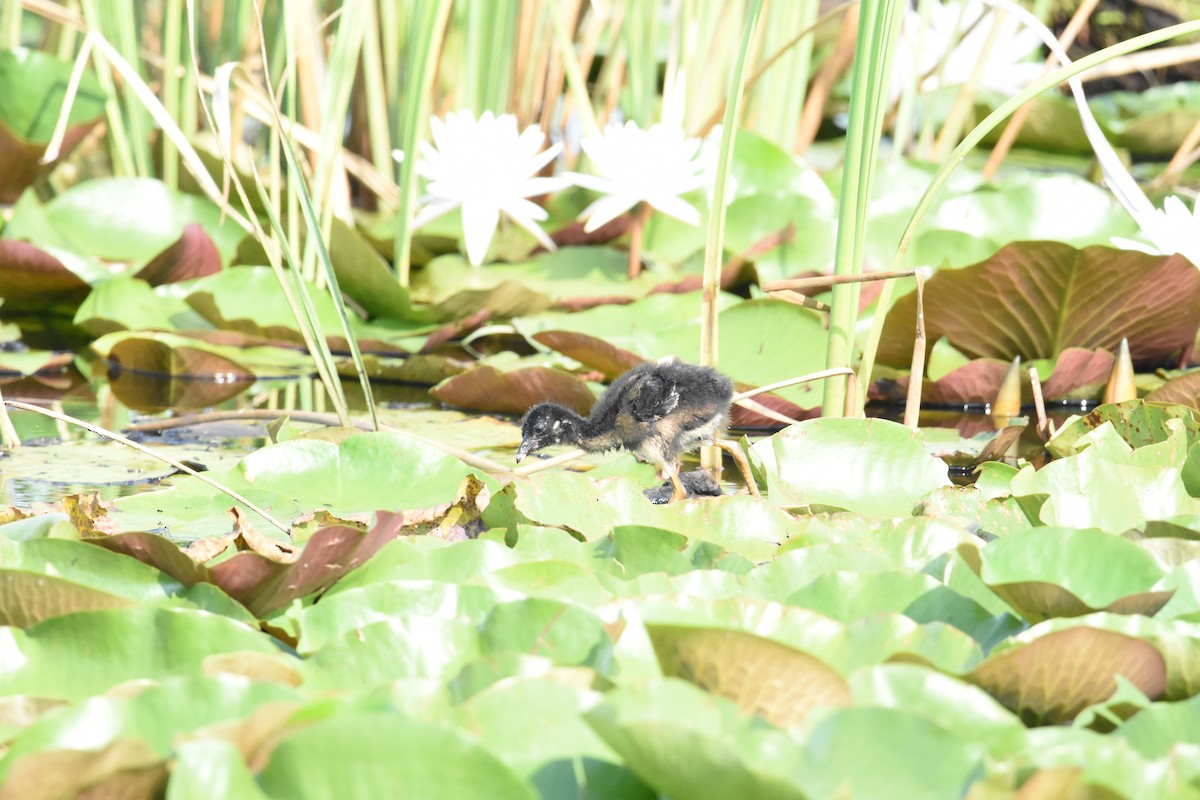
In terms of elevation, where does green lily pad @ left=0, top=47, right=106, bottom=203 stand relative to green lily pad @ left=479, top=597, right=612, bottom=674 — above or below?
above

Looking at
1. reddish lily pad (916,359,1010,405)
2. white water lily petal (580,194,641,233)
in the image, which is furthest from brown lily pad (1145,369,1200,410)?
white water lily petal (580,194,641,233)

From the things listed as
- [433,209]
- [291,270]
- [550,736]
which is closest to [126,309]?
[433,209]

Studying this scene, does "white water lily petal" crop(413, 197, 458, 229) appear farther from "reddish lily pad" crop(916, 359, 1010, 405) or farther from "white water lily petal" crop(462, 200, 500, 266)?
"reddish lily pad" crop(916, 359, 1010, 405)

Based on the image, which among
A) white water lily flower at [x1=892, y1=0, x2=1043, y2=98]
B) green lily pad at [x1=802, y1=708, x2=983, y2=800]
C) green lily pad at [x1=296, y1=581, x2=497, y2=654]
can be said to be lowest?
green lily pad at [x1=296, y1=581, x2=497, y2=654]

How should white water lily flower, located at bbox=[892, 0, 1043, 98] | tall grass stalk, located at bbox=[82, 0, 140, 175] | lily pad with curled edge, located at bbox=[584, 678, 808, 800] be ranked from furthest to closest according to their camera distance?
white water lily flower, located at bbox=[892, 0, 1043, 98] < tall grass stalk, located at bbox=[82, 0, 140, 175] < lily pad with curled edge, located at bbox=[584, 678, 808, 800]

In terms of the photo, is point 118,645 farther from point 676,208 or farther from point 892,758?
point 676,208

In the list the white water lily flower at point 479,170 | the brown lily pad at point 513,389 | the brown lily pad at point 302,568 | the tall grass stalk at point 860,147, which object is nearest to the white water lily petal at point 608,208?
the white water lily flower at point 479,170

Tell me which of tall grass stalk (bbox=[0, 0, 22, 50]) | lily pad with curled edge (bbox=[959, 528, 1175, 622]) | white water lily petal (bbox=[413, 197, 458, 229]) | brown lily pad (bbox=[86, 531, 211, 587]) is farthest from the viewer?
tall grass stalk (bbox=[0, 0, 22, 50])
